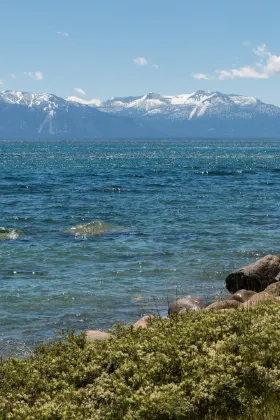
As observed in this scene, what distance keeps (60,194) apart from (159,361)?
42.5 metres

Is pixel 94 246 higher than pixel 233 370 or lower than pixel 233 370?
lower

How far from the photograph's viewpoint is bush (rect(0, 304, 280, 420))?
741 centimetres

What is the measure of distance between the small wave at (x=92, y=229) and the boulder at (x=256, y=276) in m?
12.3

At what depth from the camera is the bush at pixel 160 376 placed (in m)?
7.41

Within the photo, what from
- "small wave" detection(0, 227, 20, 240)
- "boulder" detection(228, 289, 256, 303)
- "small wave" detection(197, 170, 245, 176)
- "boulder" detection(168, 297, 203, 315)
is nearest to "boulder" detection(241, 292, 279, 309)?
"boulder" detection(228, 289, 256, 303)

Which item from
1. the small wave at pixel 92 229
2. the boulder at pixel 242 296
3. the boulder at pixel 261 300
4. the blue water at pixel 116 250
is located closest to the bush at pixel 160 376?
the boulder at pixel 261 300

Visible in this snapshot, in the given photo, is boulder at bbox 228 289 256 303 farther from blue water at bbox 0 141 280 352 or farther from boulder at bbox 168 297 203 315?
blue water at bbox 0 141 280 352

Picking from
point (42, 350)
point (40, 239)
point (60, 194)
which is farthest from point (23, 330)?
point (60, 194)

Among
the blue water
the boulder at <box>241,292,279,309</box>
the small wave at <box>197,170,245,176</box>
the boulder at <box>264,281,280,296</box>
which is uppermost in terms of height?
the boulder at <box>241,292,279,309</box>

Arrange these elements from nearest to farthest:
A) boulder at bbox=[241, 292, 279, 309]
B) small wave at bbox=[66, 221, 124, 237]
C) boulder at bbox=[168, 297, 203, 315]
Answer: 1. boulder at bbox=[241, 292, 279, 309]
2. boulder at bbox=[168, 297, 203, 315]
3. small wave at bbox=[66, 221, 124, 237]

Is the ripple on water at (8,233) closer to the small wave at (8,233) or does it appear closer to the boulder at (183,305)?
the small wave at (8,233)

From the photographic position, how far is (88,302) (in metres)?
17.5

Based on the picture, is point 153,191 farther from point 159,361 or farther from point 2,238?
point 159,361

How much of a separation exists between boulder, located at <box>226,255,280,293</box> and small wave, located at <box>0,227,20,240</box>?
14.0 metres
